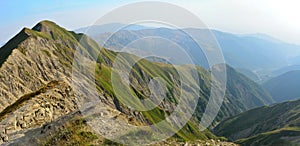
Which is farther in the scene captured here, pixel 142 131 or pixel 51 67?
pixel 51 67

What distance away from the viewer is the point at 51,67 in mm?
197125

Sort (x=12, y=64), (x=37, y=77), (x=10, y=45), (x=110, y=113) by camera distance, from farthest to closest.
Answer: (x=10, y=45)
(x=37, y=77)
(x=12, y=64)
(x=110, y=113)

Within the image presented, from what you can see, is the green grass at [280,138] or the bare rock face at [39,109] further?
the green grass at [280,138]

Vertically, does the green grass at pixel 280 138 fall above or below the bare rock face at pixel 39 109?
below

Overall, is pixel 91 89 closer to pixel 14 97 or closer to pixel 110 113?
pixel 14 97

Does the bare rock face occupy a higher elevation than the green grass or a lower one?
higher

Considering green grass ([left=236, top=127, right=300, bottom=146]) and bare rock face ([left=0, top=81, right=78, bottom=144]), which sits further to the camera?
green grass ([left=236, top=127, right=300, bottom=146])

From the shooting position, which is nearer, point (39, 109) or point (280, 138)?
point (39, 109)

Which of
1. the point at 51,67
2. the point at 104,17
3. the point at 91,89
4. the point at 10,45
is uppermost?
the point at 104,17

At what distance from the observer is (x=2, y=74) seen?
146625 millimetres

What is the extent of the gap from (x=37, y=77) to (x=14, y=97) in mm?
37776

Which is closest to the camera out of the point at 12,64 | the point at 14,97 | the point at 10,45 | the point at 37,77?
the point at 14,97

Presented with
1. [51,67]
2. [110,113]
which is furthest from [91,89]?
[110,113]

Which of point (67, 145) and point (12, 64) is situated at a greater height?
point (67, 145)
